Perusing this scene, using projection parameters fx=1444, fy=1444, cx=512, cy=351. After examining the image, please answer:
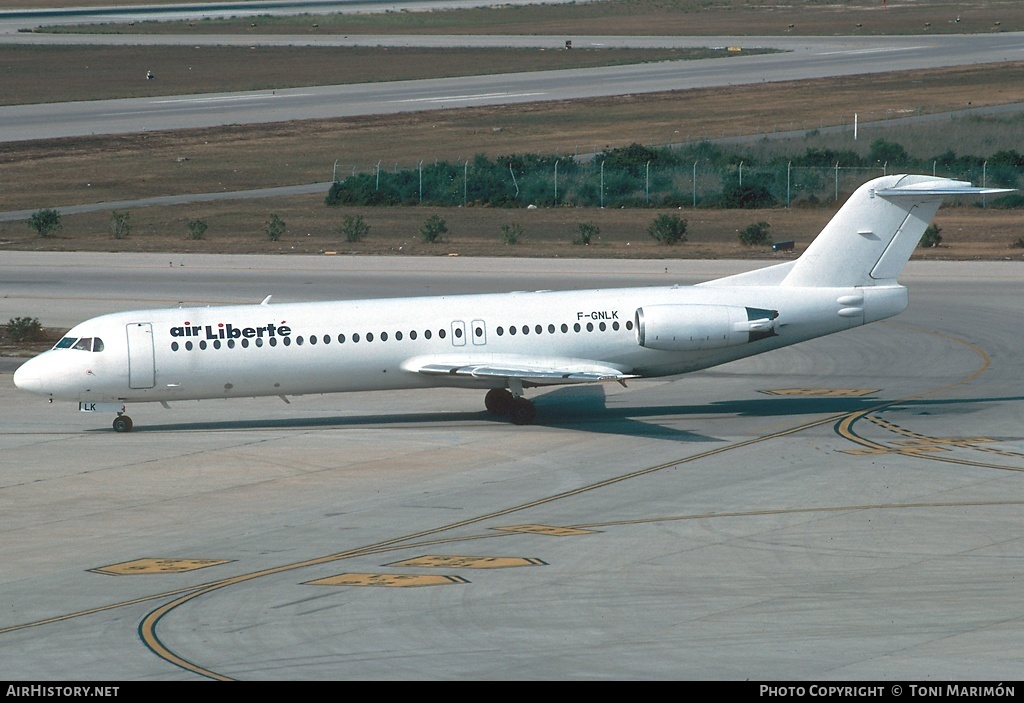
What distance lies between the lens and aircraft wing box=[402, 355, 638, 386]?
32.8 metres

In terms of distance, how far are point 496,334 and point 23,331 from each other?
65.1 ft

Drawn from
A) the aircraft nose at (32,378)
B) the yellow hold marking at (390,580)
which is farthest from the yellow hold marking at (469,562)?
the aircraft nose at (32,378)

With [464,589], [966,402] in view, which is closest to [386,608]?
[464,589]

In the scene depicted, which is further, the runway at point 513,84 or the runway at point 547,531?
the runway at point 513,84

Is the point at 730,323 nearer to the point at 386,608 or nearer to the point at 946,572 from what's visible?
the point at 946,572

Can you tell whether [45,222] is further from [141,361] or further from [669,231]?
[141,361]

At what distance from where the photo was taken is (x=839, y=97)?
356ft

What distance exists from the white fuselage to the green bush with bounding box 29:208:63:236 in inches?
1600

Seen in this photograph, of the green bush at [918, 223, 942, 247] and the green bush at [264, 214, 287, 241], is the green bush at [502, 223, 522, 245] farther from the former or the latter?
the green bush at [918, 223, 942, 247]

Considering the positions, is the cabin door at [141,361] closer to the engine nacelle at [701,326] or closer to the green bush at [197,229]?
the engine nacelle at [701,326]

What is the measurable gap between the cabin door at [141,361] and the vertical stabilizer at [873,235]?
15.3m

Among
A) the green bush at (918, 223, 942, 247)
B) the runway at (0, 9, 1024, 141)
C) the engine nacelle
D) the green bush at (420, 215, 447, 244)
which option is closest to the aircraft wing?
the engine nacelle

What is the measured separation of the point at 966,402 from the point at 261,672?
24100mm

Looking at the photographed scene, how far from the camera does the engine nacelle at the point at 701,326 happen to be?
34000 mm
